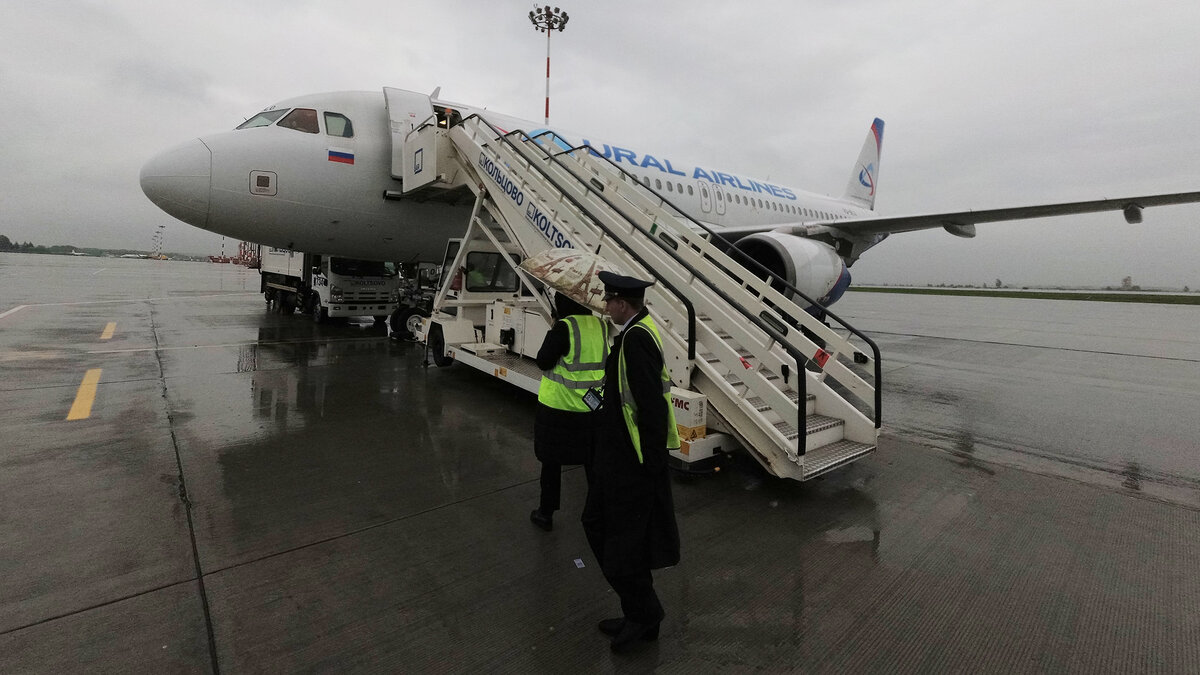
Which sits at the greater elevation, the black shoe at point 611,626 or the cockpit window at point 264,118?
the cockpit window at point 264,118

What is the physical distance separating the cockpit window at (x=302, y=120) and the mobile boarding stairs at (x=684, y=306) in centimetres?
112

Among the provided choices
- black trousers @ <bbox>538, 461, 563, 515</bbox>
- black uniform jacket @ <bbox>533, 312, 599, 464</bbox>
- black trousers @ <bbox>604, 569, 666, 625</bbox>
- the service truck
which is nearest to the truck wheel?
the service truck

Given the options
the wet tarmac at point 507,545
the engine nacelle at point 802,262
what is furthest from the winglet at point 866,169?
the wet tarmac at point 507,545

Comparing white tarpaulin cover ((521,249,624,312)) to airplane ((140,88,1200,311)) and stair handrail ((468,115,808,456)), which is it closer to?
stair handrail ((468,115,808,456))

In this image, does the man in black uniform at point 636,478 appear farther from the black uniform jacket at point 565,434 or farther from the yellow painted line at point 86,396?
the yellow painted line at point 86,396

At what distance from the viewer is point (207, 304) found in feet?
58.4

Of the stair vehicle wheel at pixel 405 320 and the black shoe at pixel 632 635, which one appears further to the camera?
the stair vehicle wheel at pixel 405 320

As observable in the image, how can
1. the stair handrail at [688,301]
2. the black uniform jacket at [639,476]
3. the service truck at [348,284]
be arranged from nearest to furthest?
1. the black uniform jacket at [639,476]
2. the stair handrail at [688,301]
3. the service truck at [348,284]

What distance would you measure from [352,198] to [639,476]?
23.8 feet

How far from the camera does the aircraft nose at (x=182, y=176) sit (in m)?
6.70

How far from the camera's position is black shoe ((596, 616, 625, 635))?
2303 millimetres

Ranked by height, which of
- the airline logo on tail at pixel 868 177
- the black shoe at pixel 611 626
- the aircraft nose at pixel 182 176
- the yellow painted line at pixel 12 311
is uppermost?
the airline logo on tail at pixel 868 177

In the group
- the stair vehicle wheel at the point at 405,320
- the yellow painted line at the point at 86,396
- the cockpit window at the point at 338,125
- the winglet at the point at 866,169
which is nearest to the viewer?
the yellow painted line at the point at 86,396

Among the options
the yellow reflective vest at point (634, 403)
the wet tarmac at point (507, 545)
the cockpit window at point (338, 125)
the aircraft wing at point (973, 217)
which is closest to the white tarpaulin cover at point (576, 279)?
the yellow reflective vest at point (634, 403)
